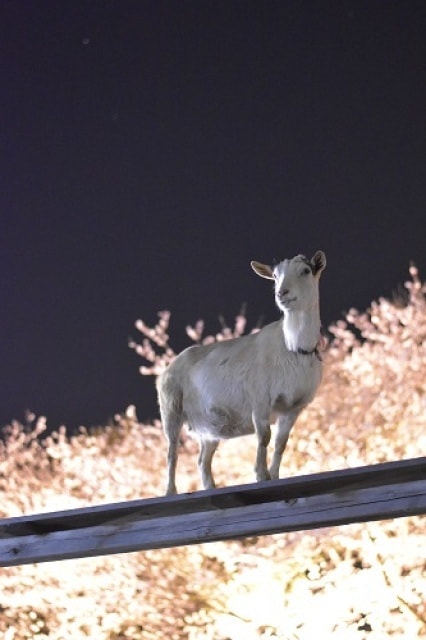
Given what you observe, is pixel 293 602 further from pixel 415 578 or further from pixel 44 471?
pixel 44 471

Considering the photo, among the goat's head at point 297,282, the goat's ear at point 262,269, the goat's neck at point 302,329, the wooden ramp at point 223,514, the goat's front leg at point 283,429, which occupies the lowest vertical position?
the wooden ramp at point 223,514

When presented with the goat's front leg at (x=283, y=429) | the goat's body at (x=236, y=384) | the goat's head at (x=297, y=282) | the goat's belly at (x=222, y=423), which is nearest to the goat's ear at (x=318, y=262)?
the goat's head at (x=297, y=282)

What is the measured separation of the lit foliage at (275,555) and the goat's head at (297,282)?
4804 millimetres

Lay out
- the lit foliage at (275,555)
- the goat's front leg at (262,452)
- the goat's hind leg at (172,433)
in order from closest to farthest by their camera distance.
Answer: the goat's front leg at (262,452), the goat's hind leg at (172,433), the lit foliage at (275,555)

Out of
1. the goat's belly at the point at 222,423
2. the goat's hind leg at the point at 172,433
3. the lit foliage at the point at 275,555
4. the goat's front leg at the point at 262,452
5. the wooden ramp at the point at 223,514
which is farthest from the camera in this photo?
the lit foliage at the point at 275,555

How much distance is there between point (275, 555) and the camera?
988cm

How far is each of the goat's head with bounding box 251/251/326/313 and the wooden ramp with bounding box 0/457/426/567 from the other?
94cm

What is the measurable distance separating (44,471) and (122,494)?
5.77ft

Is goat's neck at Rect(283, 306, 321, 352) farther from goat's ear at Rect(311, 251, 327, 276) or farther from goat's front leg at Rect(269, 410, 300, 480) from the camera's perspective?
goat's front leg at Rect(269, 410, 300, 480)

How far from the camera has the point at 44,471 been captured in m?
12.9

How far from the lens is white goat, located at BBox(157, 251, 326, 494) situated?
5.14 m

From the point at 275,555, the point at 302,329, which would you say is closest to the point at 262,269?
the point at 302,329

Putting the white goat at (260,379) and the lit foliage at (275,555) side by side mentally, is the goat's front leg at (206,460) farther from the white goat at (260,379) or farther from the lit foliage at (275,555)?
the lit foliage at (275,555)

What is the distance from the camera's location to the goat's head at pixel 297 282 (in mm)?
5113
